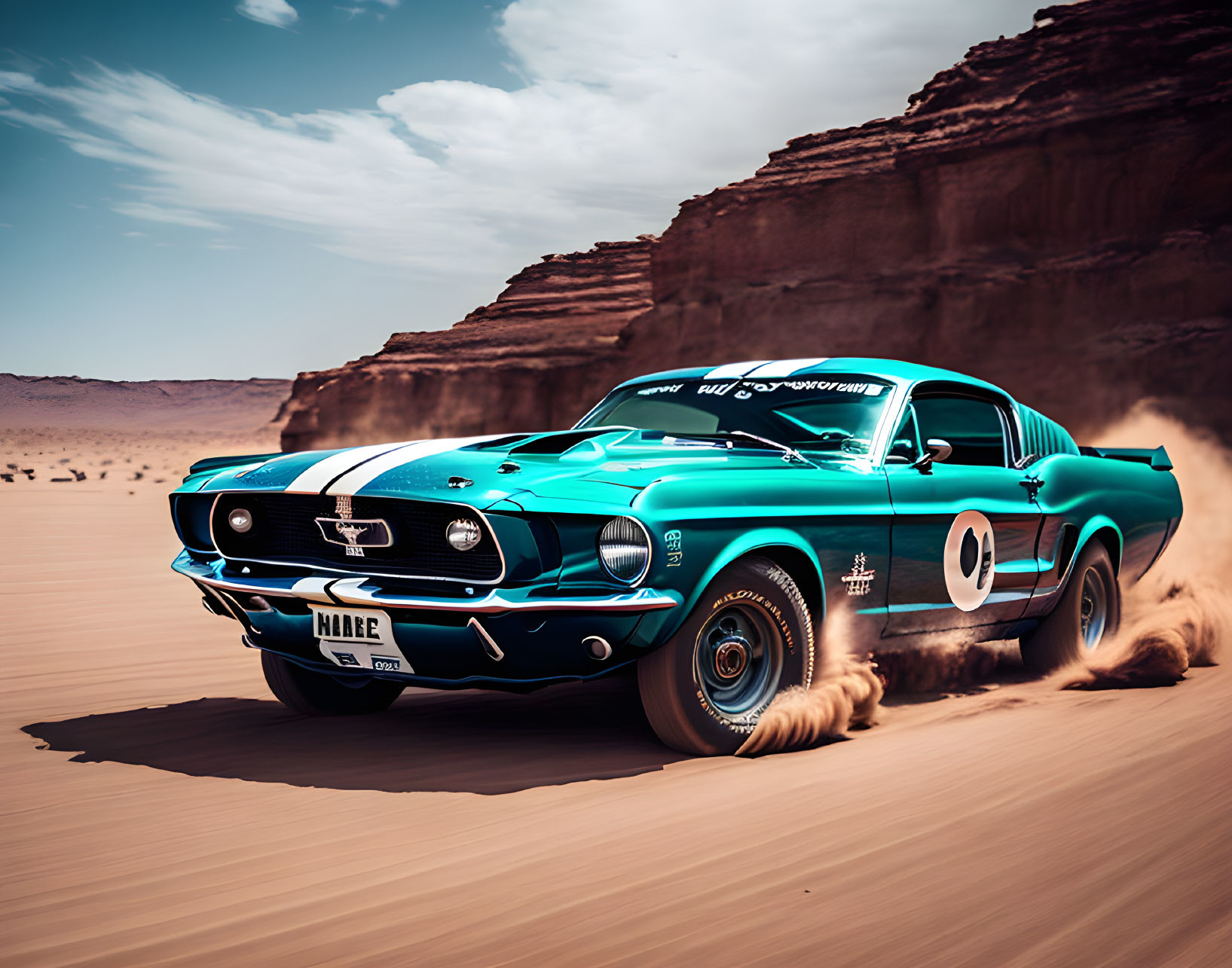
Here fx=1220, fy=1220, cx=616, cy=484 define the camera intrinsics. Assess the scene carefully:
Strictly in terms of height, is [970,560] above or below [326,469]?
below

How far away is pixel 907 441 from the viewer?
A: 5535 millimetres

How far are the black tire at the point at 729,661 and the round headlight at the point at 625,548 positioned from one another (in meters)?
0.31

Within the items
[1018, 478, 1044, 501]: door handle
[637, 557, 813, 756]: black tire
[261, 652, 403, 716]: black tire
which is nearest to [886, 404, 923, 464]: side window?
[1018, 478, 1044, 501]: door handle

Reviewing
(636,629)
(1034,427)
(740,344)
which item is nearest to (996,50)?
(740,344)

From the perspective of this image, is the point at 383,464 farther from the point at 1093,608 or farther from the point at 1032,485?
the point at 1093,608

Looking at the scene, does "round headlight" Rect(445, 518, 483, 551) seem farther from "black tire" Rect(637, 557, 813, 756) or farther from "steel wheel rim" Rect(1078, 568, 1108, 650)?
"steel wheel rim" Rect(1078, 568, 1108, 650)

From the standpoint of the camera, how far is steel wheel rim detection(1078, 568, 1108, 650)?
6559mm

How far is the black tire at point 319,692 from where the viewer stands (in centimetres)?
540

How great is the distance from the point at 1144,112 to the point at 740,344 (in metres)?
15.6

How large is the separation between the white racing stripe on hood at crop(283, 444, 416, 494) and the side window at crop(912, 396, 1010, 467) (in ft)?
9.96

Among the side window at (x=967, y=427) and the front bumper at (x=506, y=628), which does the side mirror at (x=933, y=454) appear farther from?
the front bumper at (x=506, y=628)

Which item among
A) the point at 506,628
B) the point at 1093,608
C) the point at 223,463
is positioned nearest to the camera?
the point at 506,628

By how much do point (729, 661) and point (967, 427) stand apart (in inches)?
110

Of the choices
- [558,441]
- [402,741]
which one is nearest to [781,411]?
[558,441]
